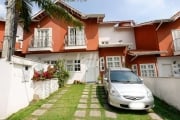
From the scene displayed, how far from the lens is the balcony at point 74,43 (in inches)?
704

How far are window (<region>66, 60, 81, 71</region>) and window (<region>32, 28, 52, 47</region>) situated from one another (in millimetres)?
2970

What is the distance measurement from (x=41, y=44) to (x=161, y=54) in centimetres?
1333

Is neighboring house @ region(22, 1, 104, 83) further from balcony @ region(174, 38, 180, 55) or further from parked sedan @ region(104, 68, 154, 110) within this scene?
parked sedan @ region(104, 68, 154, 110)

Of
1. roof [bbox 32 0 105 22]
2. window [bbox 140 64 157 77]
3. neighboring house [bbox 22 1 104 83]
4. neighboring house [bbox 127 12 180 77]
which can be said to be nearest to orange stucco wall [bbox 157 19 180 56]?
neighboring house [bbox 127 12 180 77]

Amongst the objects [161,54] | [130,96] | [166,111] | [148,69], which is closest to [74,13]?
[148,69]

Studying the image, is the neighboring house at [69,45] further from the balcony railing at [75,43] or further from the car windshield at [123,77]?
the car windshield at [123,77]

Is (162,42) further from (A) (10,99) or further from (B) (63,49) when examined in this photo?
(A) (10,99)

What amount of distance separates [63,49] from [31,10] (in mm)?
6754

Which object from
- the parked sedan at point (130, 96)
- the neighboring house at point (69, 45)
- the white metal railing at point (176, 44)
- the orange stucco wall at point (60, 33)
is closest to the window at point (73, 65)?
the neighboring house at point (69, 45)

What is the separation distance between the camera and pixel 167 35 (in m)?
19.0

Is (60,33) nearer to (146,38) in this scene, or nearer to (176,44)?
(146,38)

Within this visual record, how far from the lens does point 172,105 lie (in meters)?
8.17

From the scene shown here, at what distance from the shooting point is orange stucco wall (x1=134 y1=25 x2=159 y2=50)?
64.4 ft

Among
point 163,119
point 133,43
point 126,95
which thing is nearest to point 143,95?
point 126,95
